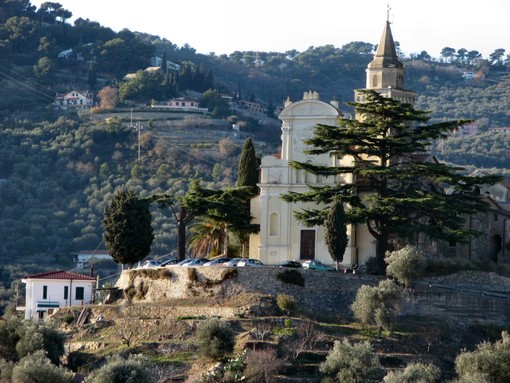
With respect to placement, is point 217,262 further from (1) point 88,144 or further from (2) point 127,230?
(1) point 88,144

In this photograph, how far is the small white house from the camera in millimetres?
89750

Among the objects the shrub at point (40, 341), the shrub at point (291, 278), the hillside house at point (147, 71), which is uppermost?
the hillside house at point (147, 71)

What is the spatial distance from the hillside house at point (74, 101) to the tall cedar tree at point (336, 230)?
285 ft

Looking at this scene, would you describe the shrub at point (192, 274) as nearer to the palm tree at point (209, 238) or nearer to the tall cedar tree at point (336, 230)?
the tall cedar tree at point (336, 230)

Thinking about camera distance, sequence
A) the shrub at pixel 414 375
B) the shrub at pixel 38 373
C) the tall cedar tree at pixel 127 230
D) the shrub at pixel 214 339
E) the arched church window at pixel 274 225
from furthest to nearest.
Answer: the arched church window at pixel 274 225
the tall cedar tree at pixel 127 230
the shrub at pixel 214 339
the shrub at pixel 38 373
the shrub at pixel 414 375

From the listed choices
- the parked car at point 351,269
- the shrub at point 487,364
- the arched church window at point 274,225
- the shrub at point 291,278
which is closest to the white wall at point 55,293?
the arched church window at point 274,225

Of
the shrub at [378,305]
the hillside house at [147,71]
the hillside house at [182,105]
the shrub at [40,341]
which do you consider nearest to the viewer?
the shrub at [40,341]

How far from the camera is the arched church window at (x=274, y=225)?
8569cm

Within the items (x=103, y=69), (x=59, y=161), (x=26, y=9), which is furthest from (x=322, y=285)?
(x=26, y=9)

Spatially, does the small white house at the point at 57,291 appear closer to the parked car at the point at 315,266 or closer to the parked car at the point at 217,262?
the parked car at the point at 217,262

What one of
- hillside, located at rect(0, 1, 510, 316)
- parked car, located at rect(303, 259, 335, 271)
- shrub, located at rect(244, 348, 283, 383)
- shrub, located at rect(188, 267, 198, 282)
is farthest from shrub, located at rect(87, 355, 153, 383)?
hillside, located at rect(0, 1, 510, 316)

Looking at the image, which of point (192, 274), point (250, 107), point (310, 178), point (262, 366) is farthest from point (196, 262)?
point (250, 107)

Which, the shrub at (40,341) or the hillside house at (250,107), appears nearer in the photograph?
the shrub at (40,341)

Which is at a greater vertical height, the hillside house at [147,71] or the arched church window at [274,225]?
the hillside house at [147,71]
